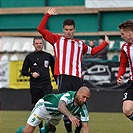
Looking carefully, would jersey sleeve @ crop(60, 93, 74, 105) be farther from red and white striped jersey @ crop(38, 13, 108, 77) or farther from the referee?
the referee

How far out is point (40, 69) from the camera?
1174 centimetres

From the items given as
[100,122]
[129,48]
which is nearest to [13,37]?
[100,122]

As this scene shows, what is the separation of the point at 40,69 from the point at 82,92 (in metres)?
3.16

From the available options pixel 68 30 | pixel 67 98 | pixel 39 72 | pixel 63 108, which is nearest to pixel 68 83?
pixel 68 30

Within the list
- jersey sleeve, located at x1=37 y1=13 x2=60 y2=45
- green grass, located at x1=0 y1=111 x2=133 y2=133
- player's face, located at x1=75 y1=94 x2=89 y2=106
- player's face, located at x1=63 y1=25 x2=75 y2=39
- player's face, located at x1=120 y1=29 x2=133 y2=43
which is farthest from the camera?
green grass, located at x1=0 y1=111 x2=133 y2=133

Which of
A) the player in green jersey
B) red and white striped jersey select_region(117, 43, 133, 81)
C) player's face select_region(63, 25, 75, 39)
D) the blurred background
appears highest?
the blurred background

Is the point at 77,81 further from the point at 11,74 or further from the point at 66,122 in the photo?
the point at 11,74

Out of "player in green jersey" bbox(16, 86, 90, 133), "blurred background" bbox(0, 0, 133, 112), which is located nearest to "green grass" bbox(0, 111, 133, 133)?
"player in green jersey" bbox(16, 86, 90, 133)

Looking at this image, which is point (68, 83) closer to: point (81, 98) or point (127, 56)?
point (127, 56)

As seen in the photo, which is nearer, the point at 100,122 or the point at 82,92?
the point at 82,92

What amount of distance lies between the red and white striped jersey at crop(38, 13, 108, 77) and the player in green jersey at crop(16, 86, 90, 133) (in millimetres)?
1121

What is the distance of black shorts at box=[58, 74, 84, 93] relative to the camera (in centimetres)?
1067

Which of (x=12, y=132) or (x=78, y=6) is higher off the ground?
(x=78, y=6)

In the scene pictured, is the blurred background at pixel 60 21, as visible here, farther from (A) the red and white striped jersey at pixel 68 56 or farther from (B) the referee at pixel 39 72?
(A) the red and white striped jersey at pixel 68 56
